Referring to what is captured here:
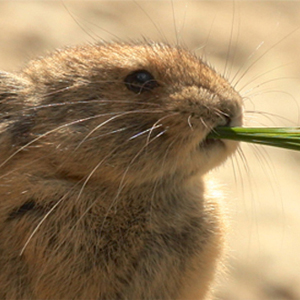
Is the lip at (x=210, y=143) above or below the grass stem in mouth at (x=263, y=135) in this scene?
below

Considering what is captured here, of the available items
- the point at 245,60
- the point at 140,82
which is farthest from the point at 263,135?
the point at 245,60

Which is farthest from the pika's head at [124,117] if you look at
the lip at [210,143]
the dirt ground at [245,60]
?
the dirt ground at [245,60]

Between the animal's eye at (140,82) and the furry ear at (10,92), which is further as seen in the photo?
the furry ear at (10,92)

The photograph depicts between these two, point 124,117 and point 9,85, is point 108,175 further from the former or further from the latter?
point 9,85

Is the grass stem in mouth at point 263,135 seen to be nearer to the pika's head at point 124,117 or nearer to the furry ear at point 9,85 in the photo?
the pika's head at point 124,117

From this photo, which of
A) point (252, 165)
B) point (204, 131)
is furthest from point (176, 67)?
point (252, 165)

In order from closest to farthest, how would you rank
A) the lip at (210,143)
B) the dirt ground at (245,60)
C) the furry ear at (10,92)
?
1. the lip at (210,143)
2. the furry ear at (10,92)
3. the dirt ground at (245,60)
